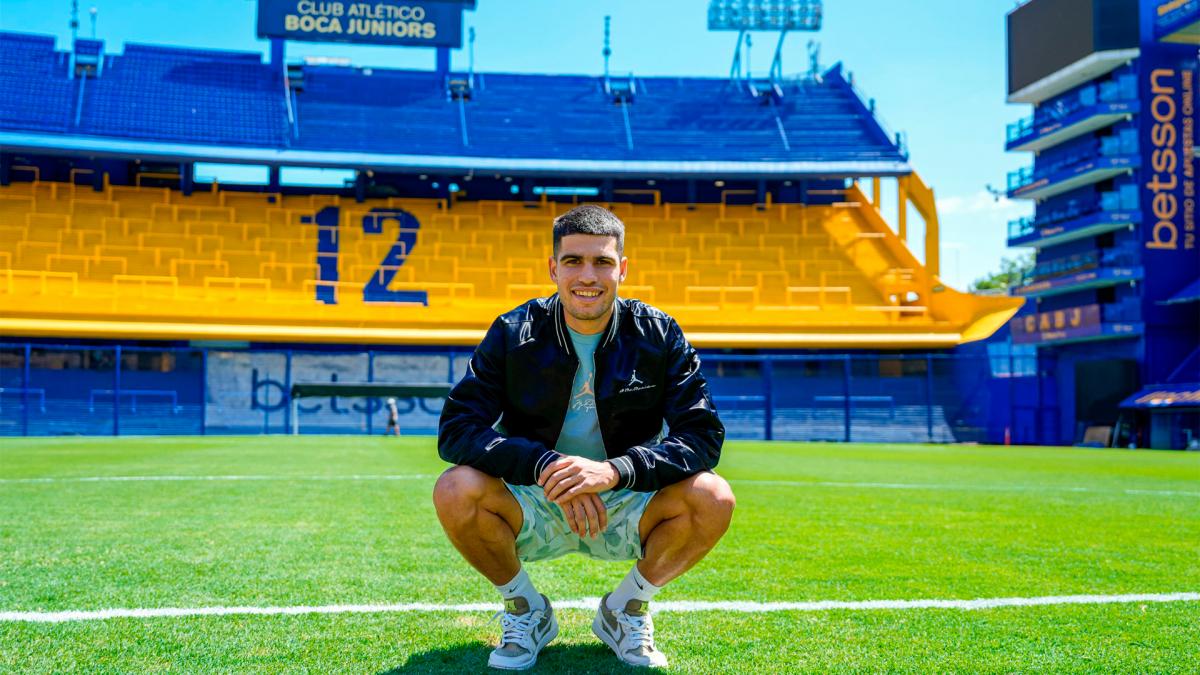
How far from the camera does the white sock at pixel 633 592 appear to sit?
3678 millimetres

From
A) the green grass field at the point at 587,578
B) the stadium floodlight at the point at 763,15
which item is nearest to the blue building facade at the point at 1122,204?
the stadium floodlight at the point at 763,15

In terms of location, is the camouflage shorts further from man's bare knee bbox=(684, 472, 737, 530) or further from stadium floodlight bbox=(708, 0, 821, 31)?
stadium floodlight bbox=(708, 0, 821, 31)

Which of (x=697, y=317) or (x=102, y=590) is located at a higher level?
(x=697, y=317)

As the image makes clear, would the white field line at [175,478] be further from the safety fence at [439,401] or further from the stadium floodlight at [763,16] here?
the stadium floodlight at [763,16]

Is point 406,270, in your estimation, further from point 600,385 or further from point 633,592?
point 633,592

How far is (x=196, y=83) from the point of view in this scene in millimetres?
34125

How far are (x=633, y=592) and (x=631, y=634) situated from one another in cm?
17

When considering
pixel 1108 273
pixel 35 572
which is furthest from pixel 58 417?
pixel 1108 273

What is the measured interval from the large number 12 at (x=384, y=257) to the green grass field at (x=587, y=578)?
2029 cm

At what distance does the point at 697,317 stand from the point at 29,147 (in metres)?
19.7

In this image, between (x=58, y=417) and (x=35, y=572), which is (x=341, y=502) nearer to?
(x=35, y=572)

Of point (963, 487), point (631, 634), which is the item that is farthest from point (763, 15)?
point (631, 634)

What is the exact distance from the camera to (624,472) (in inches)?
137

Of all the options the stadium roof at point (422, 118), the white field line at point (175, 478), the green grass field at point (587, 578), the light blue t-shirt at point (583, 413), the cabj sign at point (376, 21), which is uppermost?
the cabj sign at point (376, 21)
